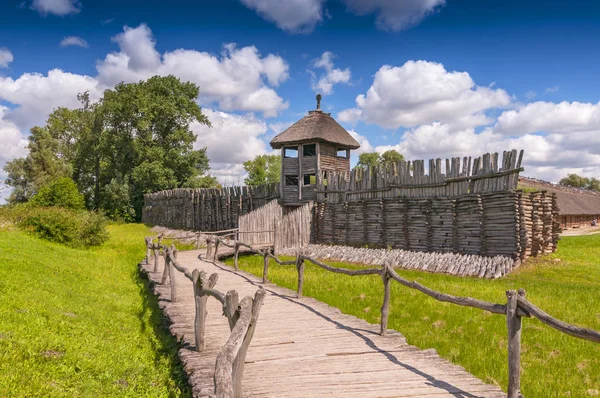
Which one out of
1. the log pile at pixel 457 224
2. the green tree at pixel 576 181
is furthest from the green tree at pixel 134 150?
the green tree at pixel 576 181

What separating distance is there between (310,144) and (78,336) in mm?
19627

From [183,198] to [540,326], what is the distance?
2977 cm

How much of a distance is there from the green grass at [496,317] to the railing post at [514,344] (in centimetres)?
196

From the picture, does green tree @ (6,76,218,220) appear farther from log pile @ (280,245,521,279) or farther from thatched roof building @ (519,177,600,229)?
thatched roof building @ (519,177,600,229)

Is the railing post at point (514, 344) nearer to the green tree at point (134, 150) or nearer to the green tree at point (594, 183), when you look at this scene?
the green tree at point (134, 150)

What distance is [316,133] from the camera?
24.6 meters

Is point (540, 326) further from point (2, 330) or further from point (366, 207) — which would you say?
point (366, 207)

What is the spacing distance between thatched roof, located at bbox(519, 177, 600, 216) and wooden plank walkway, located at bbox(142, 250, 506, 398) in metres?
33.5

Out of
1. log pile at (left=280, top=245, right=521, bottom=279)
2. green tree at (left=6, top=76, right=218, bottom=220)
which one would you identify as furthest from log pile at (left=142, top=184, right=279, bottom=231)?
log pile at (left=280, top=245, right=521, bottom=279)

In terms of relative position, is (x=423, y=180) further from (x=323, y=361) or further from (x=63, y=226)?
(x=63, y=226)

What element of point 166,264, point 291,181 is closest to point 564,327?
point 166,264

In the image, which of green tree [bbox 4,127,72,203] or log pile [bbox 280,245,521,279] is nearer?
log pile [bbox 280,245,521,279]

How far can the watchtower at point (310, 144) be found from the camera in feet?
81.0

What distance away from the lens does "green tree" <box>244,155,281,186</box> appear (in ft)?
251
